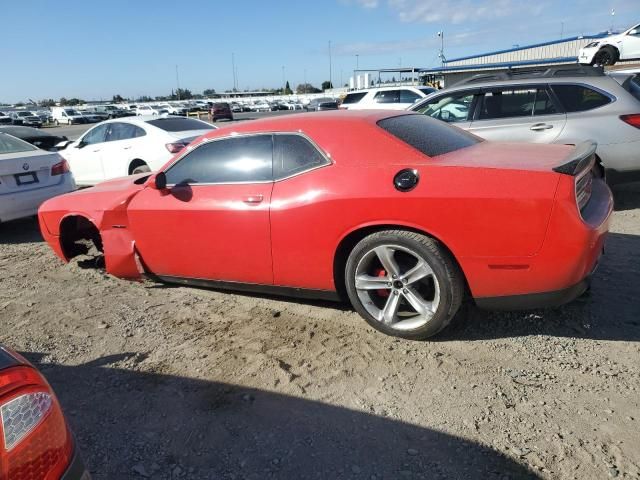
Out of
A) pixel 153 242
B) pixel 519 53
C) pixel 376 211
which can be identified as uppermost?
pixel 519 53

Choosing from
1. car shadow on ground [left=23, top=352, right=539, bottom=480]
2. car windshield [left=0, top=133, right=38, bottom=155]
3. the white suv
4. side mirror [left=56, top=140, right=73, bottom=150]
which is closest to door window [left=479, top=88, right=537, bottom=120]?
Result: car shadow on ground [left=23, top=352, right=539, bottom=480]

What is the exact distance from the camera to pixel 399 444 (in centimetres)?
249

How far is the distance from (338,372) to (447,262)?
96 cm

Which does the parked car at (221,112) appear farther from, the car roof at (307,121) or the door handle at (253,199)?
the door handle at (253,199)

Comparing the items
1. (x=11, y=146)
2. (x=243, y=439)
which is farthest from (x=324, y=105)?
(x=243, y=439)

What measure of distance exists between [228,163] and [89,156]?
21.2 ft

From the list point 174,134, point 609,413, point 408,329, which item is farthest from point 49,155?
point 609,413

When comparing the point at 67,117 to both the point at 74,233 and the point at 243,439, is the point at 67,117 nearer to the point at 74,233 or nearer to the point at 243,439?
the point at 74,233

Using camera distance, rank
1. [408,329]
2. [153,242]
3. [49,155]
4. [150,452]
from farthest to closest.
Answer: [49,155] → [153,242] → [408,329] → [150,452]

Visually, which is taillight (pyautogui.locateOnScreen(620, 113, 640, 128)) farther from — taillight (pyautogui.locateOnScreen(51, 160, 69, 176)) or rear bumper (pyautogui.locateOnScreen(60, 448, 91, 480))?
taillight (pyautogui.locateOnScreen(51, 160, 69, 176))

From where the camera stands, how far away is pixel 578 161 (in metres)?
2.99

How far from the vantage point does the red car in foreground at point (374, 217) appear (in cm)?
294

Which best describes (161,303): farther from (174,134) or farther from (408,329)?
(174,134)

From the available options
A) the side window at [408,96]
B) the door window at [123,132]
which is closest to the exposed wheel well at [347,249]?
the door window at [123,132]
